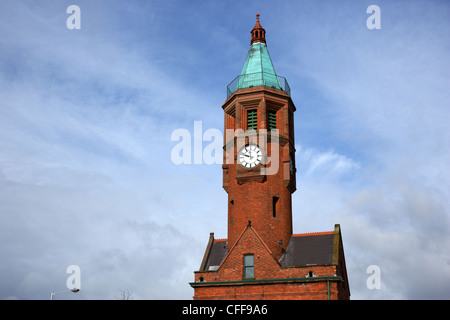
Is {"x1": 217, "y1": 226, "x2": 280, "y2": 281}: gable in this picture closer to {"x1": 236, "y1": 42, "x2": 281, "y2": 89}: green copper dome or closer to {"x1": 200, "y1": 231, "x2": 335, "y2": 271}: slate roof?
{"x1": 200, "y1": 231, "x2": 335, "y2": 271}: slate roof

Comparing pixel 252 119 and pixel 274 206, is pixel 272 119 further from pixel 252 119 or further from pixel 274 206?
pixel 274 206

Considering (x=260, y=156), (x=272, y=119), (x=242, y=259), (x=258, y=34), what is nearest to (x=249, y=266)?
(x=242, y=259)

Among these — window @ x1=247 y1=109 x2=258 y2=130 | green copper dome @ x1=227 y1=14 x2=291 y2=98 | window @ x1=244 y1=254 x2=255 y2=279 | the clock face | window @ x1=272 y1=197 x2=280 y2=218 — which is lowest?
window @ x1=244 y1=254 x2=255 y2=279

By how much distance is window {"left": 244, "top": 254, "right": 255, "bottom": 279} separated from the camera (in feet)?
120

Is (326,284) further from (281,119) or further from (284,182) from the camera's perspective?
(281,119)

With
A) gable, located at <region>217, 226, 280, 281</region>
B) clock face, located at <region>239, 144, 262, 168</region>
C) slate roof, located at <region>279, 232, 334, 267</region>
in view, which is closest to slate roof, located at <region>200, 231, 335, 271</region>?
slate roof, located at <region>279, 232, 334, 267</region>

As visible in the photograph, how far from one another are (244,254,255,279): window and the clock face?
24.9ft

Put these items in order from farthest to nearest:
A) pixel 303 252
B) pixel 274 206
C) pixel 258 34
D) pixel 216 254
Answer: pixel 258 34 < pixel 216 254 < pixel 274 206 < pixel 303 252

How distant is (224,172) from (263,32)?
15122 mm

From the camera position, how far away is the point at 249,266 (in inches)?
1447

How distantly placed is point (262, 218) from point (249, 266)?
13.7 ft

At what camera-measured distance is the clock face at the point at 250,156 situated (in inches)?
1583
